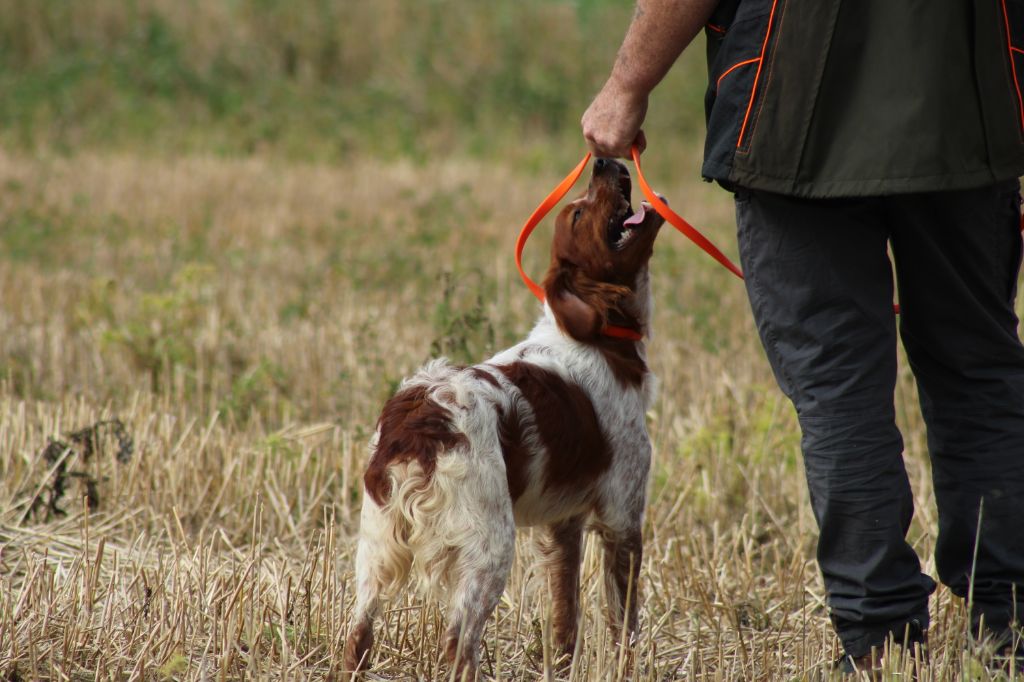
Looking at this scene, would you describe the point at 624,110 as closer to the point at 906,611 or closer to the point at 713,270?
the point at 906,611

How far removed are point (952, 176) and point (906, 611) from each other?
3.36ft

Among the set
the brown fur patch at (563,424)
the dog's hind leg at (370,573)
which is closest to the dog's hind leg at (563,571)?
the brown fur patch at (563,424)

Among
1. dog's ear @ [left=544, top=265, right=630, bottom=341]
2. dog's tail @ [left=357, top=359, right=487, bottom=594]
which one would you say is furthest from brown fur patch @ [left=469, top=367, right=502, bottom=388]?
dog's ear @ [left=544, top=265, right=630, bottom=341]

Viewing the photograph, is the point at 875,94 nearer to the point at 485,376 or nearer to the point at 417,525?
the point at 485,376

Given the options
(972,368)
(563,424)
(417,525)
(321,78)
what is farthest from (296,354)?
(321,78)

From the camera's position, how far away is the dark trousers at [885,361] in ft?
9.23

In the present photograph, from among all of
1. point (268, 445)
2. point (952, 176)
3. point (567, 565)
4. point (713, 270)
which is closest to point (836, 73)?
point (952, 176)

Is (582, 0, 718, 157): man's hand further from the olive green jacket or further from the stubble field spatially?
the stubble field

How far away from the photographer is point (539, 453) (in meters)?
3.04

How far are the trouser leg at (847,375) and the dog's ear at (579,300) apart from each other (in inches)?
20.1

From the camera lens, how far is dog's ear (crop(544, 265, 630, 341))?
331 cm

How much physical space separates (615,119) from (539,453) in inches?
33.5

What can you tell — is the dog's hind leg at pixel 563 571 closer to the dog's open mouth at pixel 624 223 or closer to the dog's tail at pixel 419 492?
the dog's tail at pixel 419 492

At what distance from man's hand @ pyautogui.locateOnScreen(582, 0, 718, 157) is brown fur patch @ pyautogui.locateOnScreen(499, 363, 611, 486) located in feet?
1.99
